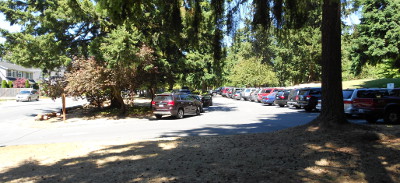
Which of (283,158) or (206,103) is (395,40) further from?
(283,158)

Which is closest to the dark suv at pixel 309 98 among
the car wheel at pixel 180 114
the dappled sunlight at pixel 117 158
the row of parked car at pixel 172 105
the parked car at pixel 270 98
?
the row of parked car at pixel 172 105

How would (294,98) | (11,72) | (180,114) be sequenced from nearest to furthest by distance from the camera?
(180,114) < (294,98) < (11,72)

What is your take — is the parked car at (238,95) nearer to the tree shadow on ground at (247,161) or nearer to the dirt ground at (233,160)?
the dirt ground at (233,160)

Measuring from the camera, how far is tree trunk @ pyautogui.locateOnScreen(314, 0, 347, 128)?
25.5ft

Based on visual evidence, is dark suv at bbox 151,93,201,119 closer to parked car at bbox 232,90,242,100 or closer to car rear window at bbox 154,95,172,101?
car rear window at bbox 154,95,172,101

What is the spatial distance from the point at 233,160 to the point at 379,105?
923 cm

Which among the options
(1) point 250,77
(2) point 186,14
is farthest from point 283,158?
(1) point 250,77

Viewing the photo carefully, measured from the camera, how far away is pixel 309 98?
19.7m

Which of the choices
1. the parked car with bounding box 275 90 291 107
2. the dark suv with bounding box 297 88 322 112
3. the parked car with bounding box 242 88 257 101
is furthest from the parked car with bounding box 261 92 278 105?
the parked car with bounding box 242 88 257 101

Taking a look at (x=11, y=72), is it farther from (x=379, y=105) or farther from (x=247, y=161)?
(x=247, y=161)

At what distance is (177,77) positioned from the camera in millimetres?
23594

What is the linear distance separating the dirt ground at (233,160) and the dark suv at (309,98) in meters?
12.1

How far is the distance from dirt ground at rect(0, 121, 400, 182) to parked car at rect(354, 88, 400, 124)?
5570mm

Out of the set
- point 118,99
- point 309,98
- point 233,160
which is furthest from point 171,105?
point 233,160
